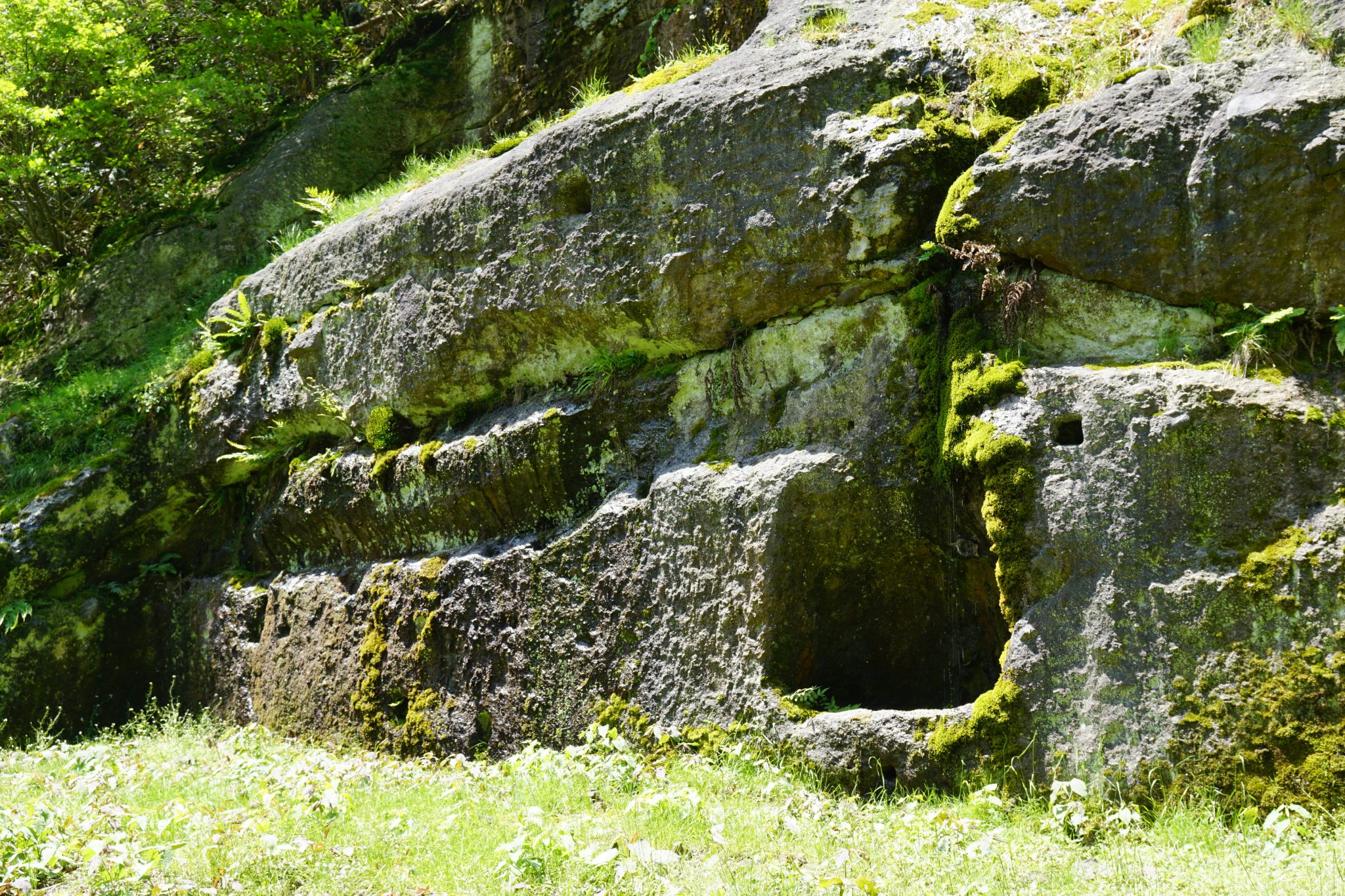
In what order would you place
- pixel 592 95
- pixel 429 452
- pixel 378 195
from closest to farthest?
pixel 429 452, pixel 592 95, pixel 378 195

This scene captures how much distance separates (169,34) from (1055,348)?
15536 mm

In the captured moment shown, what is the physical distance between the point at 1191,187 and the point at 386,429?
20.8ft

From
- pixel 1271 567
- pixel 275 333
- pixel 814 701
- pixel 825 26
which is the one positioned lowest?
pixel 814 701

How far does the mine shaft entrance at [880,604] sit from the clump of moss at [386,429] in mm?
4071

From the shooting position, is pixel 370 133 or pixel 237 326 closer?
pixel 237 326

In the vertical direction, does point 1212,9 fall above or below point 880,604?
above

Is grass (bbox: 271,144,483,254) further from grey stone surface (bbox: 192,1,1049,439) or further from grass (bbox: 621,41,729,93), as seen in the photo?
grass (bbox: 621,41,729,93)

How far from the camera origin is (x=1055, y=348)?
5852 mm

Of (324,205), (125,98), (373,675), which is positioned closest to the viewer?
(373,675)

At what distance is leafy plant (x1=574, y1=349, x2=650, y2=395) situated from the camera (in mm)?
7539

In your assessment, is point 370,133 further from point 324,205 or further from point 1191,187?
point 1191,187

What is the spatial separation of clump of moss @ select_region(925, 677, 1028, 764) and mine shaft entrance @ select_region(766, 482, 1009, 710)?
72cm

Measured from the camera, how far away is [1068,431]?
5570 millimetres

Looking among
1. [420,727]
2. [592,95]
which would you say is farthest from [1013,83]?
[420,727]
